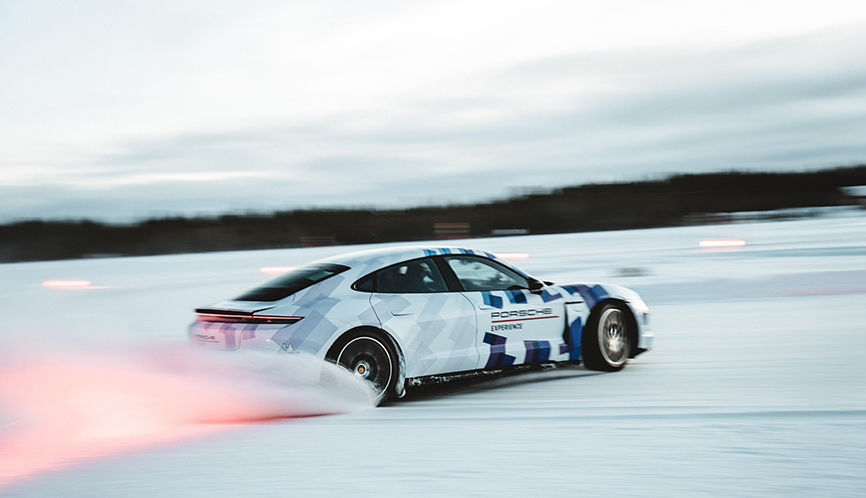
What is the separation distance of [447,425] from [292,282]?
1.78 m

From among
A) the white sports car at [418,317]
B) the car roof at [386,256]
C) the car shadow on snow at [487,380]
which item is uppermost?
the car roof at [386,256]

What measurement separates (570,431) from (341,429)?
5.14ft

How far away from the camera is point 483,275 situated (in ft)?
23.8

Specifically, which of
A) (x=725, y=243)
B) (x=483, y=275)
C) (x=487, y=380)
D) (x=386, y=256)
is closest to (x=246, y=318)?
(x=386, y=256)

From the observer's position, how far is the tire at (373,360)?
20.4ft

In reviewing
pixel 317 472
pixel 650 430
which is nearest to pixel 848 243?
pixel 650 430

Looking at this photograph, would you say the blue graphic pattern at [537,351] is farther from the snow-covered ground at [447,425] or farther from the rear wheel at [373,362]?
the rear wheel at [373,362]

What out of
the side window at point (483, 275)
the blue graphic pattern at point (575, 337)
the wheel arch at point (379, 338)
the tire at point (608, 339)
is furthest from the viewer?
the tire at point (608, 339)

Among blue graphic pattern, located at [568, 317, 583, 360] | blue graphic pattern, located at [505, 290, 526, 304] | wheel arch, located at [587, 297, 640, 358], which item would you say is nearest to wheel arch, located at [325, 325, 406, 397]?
blue graphic pattern, located at [505, 290, 526, 304]

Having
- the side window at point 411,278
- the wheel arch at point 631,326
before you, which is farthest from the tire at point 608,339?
the side window at point 411,278

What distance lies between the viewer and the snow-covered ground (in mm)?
4332

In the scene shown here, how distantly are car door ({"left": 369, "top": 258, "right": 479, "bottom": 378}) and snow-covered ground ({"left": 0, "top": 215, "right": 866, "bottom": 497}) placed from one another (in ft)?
1.20

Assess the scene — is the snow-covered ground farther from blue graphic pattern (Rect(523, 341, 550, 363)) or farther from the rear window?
the rear window

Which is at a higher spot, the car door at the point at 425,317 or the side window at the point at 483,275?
the side window at the point at 483,275
